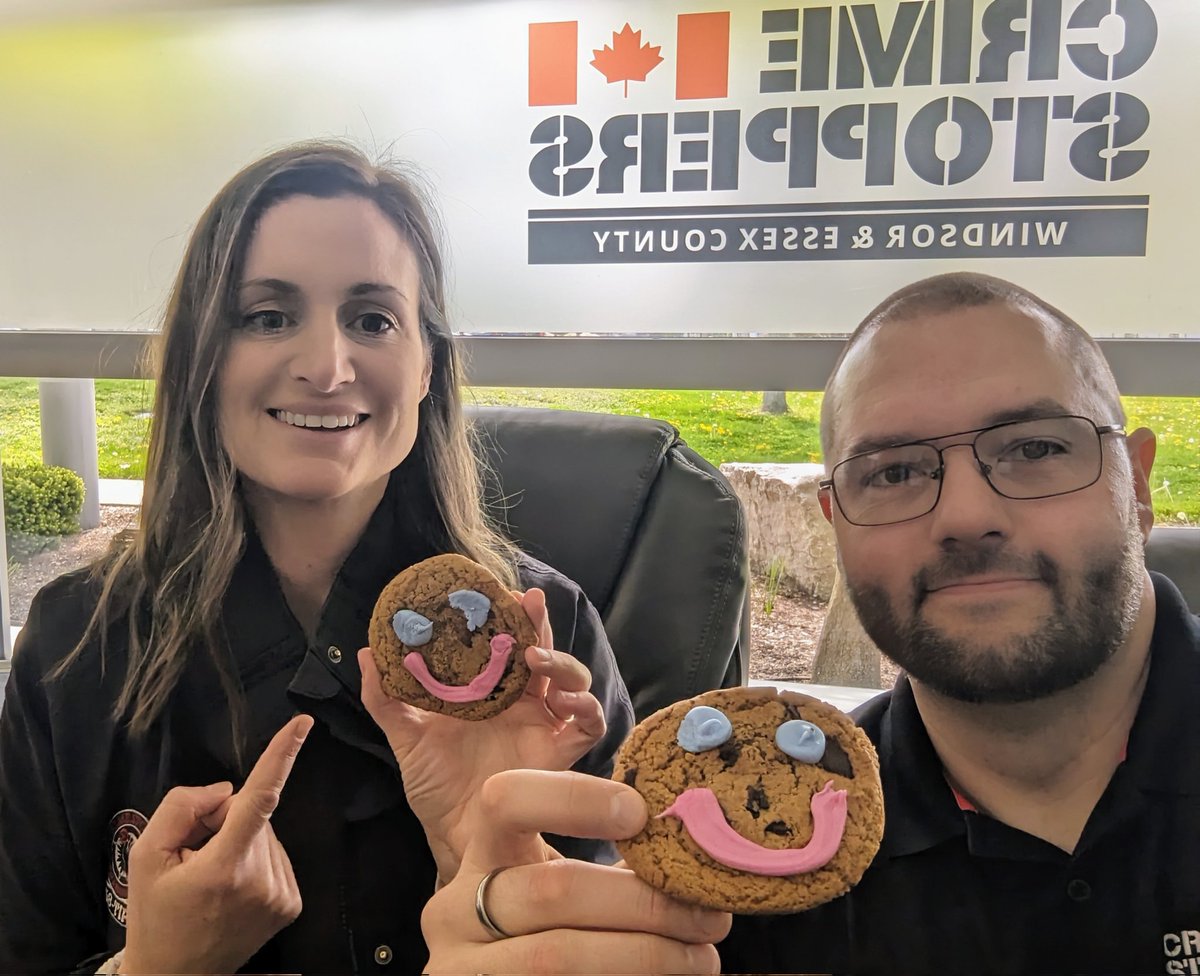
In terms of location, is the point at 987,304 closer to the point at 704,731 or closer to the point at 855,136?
the point at 855,136

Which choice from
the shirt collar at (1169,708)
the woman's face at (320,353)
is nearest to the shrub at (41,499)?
the woman's face at (320,353)

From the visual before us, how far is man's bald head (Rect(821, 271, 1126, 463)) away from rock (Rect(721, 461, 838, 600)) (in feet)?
0.38

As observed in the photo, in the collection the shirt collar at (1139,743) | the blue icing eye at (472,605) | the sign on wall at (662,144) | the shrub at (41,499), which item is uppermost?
the sign on wall at (662,144)

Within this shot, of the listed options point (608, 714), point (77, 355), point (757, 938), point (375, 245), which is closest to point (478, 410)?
point (375, 245)

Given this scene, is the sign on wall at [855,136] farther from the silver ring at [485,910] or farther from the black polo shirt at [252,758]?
the silver ring at [485,910]

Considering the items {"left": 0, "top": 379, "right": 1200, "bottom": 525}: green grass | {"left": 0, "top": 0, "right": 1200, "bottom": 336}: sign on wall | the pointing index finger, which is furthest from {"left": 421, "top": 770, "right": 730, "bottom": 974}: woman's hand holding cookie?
{"left": 0, "top": 0, "right": 1200, "bottom": 336}: sign on wall

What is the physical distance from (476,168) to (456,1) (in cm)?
20

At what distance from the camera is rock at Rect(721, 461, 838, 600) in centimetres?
92

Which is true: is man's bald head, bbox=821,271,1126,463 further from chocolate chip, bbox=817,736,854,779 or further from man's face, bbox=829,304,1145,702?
chocolate chip, bbox=817,736,854,779

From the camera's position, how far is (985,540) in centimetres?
73

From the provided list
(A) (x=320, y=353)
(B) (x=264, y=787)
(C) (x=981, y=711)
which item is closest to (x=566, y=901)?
(B) (x=264, y=787)

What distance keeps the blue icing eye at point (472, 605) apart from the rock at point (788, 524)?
37 cm

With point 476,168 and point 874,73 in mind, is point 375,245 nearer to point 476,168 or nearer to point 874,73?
point 476,168

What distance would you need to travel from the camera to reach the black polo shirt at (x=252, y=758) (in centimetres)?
87
